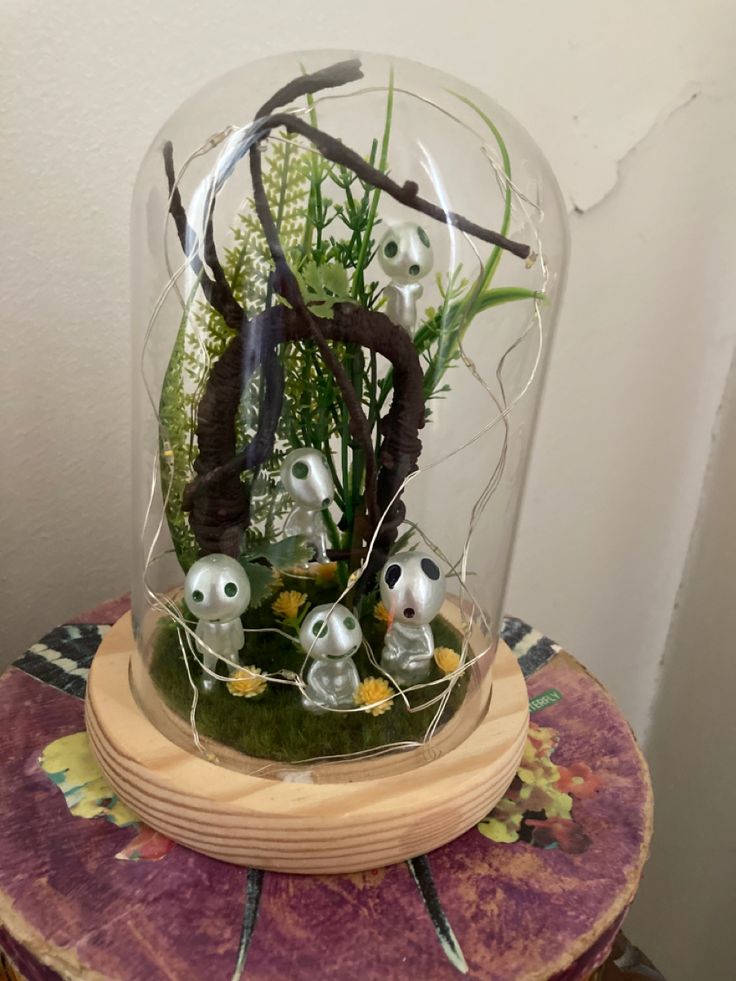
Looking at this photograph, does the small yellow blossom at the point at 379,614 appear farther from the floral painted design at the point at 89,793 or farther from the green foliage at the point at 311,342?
the floral painted design at the point at 89,793

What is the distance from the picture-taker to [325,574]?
62 centimetres

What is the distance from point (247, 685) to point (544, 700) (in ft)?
0.86

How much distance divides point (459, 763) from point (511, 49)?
683mm

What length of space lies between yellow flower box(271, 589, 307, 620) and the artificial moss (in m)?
0.01

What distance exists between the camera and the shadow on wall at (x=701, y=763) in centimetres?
104

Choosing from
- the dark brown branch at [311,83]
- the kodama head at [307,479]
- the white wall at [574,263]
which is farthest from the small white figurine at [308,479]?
the white wall at [574,263]

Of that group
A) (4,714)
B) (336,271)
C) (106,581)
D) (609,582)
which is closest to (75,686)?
(4,714)

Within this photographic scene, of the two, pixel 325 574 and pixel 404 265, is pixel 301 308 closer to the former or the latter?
pixel 404 265

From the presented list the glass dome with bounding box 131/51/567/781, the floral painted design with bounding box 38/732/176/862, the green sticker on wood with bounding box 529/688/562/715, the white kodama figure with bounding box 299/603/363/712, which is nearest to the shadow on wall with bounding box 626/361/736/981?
the green sticker on wood with bounding box 529/688/562/715

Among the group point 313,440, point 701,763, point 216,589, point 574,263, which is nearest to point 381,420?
point 313,440

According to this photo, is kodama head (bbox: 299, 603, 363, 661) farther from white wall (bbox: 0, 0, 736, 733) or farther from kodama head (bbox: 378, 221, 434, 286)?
white wall (bbox: 0, 0, 736, 733)

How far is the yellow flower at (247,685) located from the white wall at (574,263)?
1.12 feet

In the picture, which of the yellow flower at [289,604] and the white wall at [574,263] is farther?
the white wall at [574,263]

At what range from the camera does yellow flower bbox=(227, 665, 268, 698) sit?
20.8 inches
